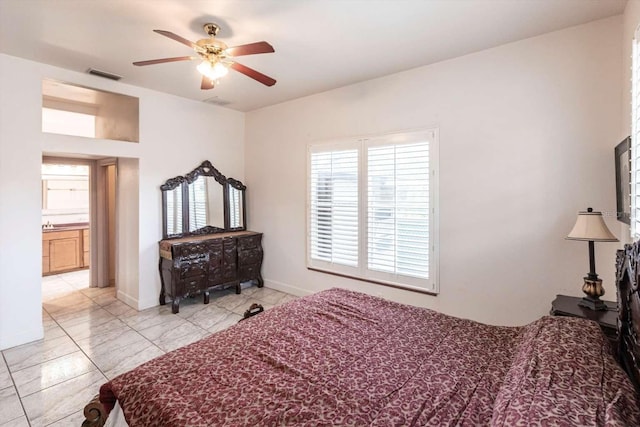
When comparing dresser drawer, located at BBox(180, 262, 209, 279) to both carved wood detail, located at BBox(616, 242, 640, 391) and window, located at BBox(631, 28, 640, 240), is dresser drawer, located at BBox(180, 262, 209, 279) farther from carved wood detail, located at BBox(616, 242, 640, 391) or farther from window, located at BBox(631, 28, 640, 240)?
window, located at BBox(631, 28, 640, 240)

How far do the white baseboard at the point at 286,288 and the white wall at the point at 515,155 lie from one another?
3.99 ft

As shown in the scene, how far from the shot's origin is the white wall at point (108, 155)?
327 centimetres

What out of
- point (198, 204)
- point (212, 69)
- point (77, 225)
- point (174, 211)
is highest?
point (212, 69)

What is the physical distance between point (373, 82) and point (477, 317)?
297 cm

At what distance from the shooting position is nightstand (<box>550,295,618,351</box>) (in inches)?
76.5

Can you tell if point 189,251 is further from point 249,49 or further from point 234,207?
point 249,49

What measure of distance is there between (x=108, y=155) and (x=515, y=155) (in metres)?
4.68

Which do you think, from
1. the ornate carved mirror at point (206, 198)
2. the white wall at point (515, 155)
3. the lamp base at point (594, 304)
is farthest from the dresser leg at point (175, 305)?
the lamp base at point (594, 304)

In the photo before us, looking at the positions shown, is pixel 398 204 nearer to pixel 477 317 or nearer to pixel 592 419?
pixel 477 317

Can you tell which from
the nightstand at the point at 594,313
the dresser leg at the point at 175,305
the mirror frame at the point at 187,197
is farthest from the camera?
the mirror frame at the point at 187,197

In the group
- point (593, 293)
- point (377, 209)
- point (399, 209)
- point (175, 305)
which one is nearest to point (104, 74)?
point (175, 305)

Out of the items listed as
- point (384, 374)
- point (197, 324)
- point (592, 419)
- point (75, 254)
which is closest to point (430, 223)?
point (384, 374)

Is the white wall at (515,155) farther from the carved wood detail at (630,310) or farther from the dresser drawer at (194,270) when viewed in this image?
the dresser drawer at (194,270)

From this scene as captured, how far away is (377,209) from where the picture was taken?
3.89m
